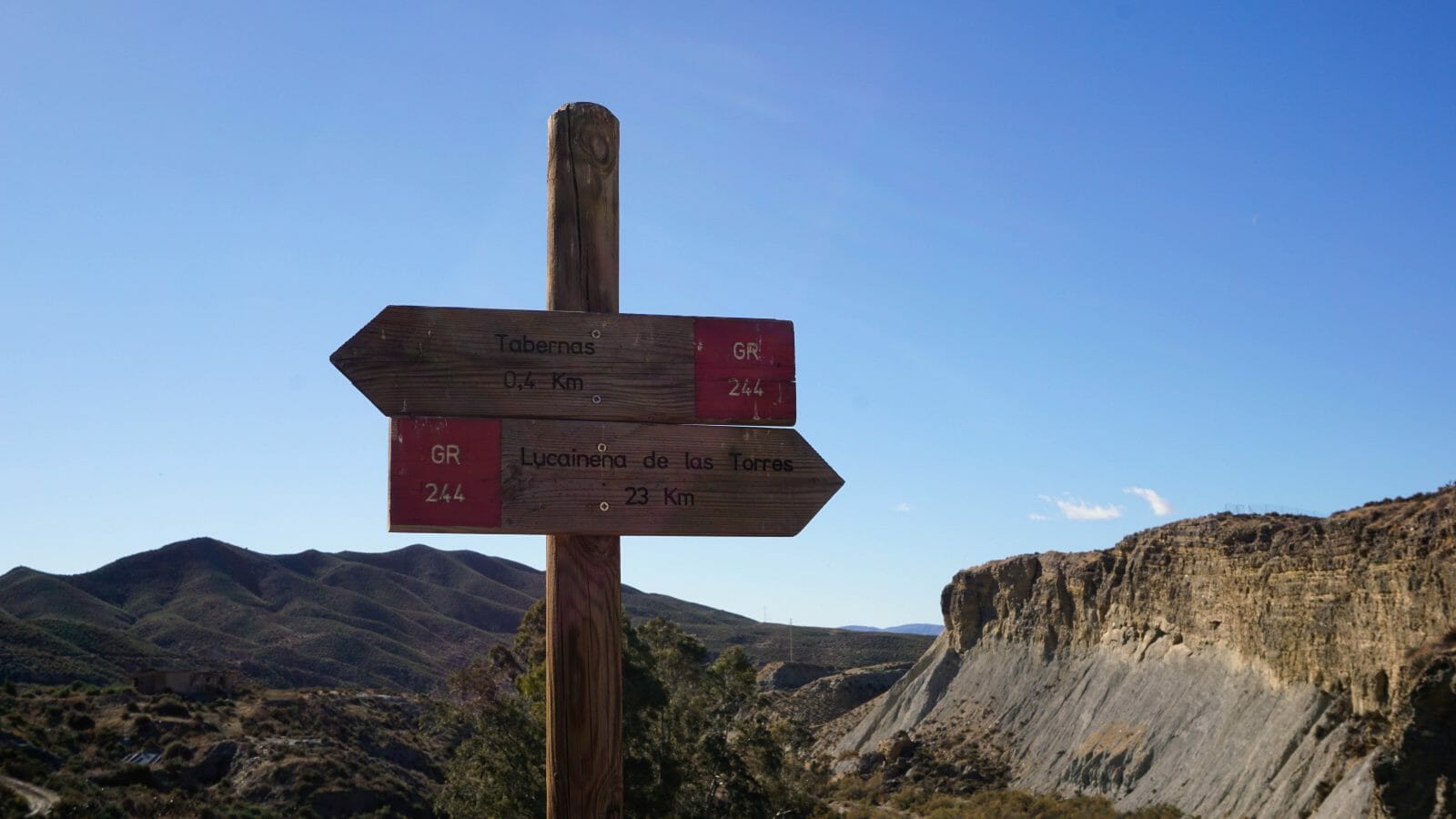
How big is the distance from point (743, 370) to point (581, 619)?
1.06 metres

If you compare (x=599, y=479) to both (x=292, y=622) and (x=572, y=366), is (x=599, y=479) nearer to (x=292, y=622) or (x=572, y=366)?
(x=572, y=366)

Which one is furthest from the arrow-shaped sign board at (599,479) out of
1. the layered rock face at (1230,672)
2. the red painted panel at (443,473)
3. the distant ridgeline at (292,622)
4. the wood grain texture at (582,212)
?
the distant ridgeline at (292,622)

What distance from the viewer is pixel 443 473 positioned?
402cm

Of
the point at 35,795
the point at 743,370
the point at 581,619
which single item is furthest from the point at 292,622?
the point at 743,370

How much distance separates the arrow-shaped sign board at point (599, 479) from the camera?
13.1 feet

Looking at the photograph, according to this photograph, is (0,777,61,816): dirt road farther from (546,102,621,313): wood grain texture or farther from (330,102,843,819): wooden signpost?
(546,102,621,313): wood grain texture

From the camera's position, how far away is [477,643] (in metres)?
76.0

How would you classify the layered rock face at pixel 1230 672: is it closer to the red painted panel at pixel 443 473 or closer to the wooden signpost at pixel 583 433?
the wooden signpost at pixel 583 433

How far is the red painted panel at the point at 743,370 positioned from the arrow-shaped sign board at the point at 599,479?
0.26 feet

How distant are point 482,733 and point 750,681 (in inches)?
213

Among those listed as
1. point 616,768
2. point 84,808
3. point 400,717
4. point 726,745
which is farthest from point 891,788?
point 616,768

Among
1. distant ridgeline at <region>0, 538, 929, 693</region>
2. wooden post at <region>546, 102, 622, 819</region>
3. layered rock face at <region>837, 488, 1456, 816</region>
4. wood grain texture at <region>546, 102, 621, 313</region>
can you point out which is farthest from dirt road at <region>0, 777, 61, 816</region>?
layered rock face at <region>837, 488, 1456, 816</region>

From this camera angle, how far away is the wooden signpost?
4.07m

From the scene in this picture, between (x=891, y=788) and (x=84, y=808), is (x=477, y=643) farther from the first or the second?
(x=84, y=808)
